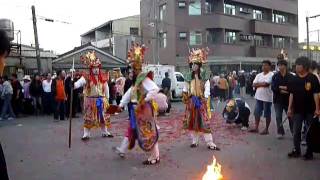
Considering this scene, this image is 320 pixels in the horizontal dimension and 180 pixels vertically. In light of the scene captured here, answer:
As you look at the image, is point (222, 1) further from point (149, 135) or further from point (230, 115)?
point (149, 135)

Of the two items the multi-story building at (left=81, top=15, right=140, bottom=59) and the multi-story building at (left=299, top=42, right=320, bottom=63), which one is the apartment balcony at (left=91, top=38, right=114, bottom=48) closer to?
the multi-story building at (left=81, top=15, right=140, bottom=59)

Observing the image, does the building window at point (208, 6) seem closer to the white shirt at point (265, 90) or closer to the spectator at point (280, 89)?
the white shirt at point (265, 90)

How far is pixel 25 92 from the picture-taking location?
2066cm

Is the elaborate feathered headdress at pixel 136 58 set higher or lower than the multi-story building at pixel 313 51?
lower

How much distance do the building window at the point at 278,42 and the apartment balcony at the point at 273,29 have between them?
69 cm

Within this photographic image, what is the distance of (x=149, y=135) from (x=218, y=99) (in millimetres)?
20348

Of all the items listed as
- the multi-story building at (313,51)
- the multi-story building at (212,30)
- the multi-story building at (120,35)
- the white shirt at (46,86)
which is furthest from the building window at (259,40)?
the white shirt at (46,86)

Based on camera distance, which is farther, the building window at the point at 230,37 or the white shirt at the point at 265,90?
the building window at the point at 230,37

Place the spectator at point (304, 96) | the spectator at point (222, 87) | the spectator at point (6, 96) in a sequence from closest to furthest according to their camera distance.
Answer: the spectator at point (304, 96)
the spectator at point (6, 96)
the spectator at point (222, 87)

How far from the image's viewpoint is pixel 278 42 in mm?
59469

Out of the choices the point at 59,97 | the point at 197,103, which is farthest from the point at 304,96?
the point at 59,97

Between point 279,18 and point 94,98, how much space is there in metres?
52.3

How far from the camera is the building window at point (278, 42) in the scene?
5838 cm

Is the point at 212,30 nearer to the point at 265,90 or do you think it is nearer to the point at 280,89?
the point at 265,90
